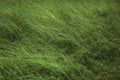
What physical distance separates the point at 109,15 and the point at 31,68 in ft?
7.37

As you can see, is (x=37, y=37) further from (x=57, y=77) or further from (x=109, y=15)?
(x=109, y=15)

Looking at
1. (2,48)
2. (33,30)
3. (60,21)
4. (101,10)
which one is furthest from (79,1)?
(2,48)

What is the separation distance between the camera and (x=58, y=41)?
2955 mm

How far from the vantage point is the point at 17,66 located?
7.54 feet

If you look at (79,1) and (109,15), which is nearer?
(109,15)

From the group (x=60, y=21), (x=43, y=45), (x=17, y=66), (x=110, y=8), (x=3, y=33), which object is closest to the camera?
(x=17, y=66)

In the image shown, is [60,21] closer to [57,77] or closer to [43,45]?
[43,45]

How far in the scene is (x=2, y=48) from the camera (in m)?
2.63

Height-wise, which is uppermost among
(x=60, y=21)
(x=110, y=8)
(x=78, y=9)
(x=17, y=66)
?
(x=110, y=8)

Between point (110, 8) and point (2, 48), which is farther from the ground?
point (110, 8)

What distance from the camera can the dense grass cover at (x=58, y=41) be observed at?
234cm

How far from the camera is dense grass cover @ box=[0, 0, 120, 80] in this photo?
2342mm

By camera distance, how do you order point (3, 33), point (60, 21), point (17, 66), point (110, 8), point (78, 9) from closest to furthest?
point (17, 66), point (3, 33), point (60, 21), point (78, 9), point (110, 8)

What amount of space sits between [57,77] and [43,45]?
2.03ft
